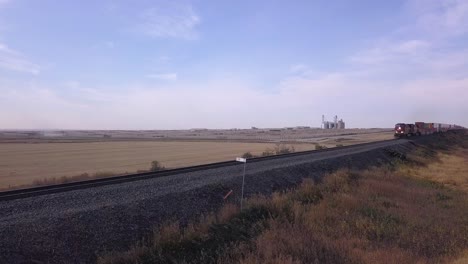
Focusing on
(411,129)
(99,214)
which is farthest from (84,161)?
(411,129)

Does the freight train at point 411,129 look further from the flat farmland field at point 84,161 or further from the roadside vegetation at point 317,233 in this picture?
the roadside vegetation at point 317,233

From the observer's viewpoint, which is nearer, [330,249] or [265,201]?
[330,249]

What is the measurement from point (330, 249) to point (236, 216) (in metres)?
3.23

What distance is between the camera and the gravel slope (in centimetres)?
867

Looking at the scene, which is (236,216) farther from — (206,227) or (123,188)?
(123,188)

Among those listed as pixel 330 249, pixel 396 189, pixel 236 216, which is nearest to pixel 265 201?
pixel 236 216

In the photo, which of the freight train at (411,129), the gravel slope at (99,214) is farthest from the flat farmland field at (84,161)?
the freight train at (411,129)

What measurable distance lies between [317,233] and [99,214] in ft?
17.2

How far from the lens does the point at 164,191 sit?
1438 centimetres

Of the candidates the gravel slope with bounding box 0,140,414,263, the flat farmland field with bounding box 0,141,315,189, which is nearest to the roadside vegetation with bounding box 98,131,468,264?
the gravel slope with bounding box 0,140,414,263

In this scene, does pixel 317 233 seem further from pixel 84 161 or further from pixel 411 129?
pixel 411 129

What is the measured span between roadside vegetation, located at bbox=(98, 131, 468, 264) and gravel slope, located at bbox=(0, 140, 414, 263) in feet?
2.11

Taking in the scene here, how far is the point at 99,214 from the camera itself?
10.7 m

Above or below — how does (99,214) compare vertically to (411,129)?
below
